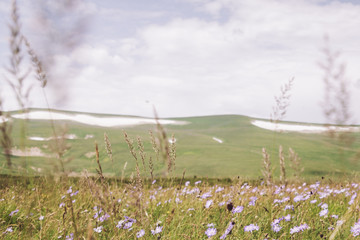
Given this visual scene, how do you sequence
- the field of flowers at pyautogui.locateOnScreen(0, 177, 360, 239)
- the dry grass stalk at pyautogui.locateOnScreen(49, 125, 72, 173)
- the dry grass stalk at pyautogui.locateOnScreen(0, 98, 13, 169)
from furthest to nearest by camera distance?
1. the field of flowers at pyautogui.locateOnScreen(0, 177, 360, 239)
2. the dry grass stalk at pyautogui.locateOnScreen(0, 98, 13, 169)
3. the dry grass stalk at pyautogui.locateOnScreen(49, 125, 72, 173)

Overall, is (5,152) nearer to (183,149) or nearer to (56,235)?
(56,235)

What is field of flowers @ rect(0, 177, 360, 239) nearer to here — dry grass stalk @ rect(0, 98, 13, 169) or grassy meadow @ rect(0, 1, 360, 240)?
grassy meadow @ rect(0, 1, 360, 240)

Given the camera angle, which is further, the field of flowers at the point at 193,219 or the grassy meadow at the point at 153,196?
the field of flowers at the point at 193,219

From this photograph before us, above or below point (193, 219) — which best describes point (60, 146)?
above

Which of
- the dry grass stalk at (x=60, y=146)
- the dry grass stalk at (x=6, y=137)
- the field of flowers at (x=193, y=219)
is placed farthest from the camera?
the field of flowers at (x=193, y=219)

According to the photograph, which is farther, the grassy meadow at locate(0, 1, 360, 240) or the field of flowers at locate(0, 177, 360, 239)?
the field of flowers at locate(0, 177, 360, 239)

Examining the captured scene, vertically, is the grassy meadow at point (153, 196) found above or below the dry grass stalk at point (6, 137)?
below

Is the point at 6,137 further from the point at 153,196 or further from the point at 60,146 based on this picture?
the point at 153,196

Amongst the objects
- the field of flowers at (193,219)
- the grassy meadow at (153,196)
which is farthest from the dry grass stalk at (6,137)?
the field of flowers at (193,219)

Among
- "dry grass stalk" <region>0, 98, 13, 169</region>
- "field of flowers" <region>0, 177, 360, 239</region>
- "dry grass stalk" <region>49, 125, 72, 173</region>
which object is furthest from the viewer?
"field of flowers" <region>0, 177, 360, 239</region>

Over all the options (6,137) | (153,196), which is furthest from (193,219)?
(6,137)

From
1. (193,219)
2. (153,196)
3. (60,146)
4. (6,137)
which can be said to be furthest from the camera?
(153,196)

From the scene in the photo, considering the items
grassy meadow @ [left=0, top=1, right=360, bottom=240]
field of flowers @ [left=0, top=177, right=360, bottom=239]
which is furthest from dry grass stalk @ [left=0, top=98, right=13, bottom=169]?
field of flowers @ [left=0, top=177, right=360, bottom=239]

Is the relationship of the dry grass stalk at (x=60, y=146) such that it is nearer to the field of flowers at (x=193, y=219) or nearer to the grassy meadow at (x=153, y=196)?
the grassy meadow at (x=153, y=196)
